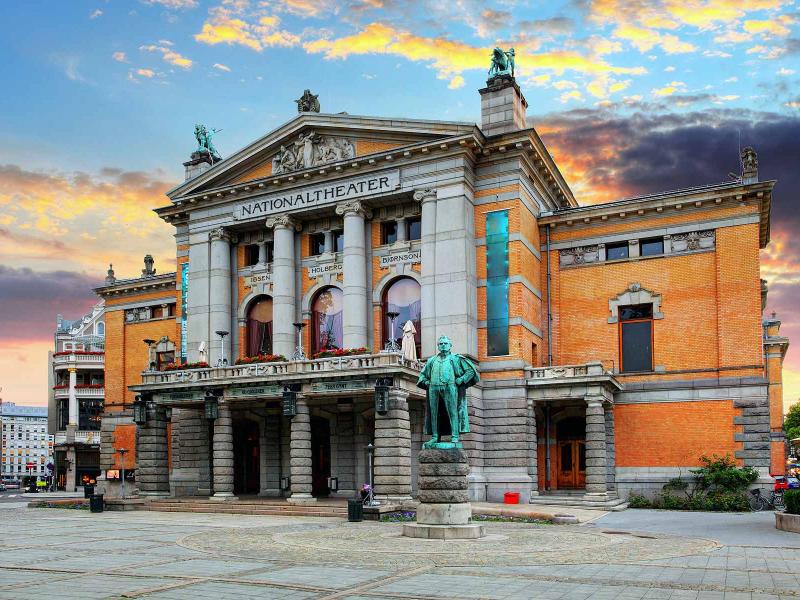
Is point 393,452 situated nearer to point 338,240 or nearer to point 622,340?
point 622,340

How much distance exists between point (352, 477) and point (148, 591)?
28.7 m

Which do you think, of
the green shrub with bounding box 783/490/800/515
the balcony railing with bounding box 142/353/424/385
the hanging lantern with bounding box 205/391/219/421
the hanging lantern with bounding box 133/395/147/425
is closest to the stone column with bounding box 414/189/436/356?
the balcony railing with bounding box 142/353/424/385

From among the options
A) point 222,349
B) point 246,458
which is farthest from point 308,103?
point 246,458

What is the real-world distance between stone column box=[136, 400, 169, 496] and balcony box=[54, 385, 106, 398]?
162 ft

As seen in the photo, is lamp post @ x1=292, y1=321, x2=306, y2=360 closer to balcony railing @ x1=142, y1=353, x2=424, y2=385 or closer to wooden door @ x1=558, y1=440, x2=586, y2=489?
balcony railing @ x1=142, y1=353, x2=424, y2=385

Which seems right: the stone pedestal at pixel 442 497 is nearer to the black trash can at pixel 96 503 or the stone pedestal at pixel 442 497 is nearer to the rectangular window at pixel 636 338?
the black trash can at pixel 96 503

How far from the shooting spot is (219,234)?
50500 millimetres

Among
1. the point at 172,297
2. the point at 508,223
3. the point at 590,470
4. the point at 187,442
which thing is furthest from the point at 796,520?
the point at 172,297

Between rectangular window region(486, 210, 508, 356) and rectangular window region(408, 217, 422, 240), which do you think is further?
rectangular window region(408, 217, 422, 240)

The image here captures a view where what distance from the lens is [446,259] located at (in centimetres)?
4331

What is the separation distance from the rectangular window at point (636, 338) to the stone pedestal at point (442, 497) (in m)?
21.5

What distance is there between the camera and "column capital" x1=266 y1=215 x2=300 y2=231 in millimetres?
48156

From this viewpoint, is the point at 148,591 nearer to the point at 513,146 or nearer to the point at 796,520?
the point at 796,520

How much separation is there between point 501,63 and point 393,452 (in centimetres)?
2253
